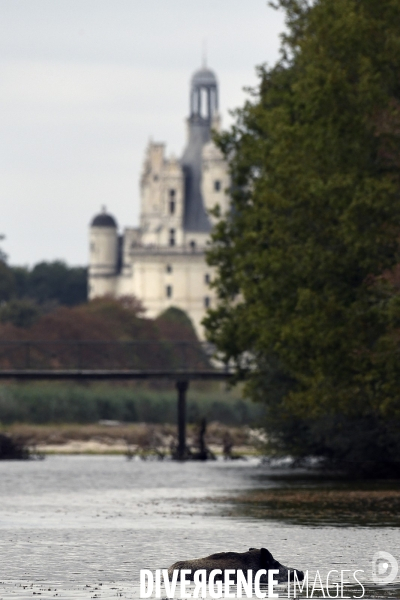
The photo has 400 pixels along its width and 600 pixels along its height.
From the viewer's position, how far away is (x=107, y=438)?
9344cm

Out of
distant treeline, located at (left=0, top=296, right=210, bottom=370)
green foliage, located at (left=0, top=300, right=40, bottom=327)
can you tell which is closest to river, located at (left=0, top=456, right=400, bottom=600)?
distant treeline, located at (left=0, top=296, right=210, bottom=370)

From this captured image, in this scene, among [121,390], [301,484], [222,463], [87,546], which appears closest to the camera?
[87,546]

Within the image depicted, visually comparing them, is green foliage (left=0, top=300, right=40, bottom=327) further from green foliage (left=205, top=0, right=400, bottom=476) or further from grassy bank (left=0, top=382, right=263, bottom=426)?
green foliage (left=205, top=0, right=400, bottom=476)

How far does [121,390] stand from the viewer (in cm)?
11362

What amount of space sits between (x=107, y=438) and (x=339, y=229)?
47.3 m

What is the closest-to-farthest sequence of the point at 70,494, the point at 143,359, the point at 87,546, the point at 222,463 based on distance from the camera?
the point at 87,546 < the point at 70,494 < the point at 222,463 < the point at 143,359

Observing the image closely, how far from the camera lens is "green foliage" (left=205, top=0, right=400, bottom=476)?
46.6m

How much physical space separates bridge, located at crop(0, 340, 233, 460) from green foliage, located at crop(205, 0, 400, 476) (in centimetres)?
1110

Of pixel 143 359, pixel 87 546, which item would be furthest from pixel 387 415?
pixel 143 359

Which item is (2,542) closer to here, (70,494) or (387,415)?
(70,494)

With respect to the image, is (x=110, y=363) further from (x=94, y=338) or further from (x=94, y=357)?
(x=94, y=338)

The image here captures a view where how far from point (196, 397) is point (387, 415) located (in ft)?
226

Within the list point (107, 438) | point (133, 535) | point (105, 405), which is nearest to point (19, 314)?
point (105, 405)

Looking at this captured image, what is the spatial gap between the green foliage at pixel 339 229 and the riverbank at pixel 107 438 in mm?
30555
